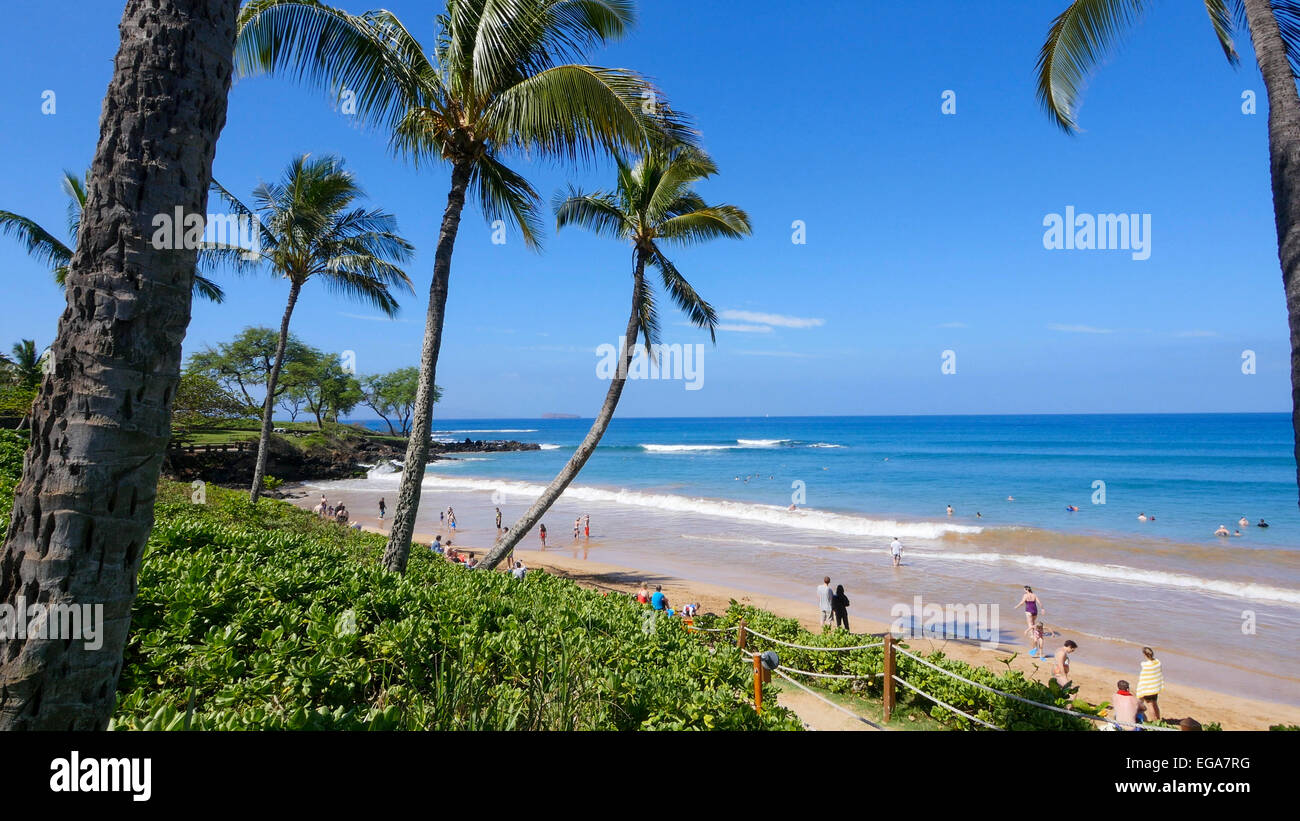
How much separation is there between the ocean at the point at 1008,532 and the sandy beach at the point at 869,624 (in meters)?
0.58

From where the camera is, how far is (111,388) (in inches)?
76.5

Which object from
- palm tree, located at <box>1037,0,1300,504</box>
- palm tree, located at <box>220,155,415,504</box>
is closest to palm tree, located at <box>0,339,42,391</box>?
palm tree, located at <box>220,155,415,504</box>

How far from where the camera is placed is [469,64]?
7949mm

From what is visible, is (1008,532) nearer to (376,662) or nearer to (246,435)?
(376,662)

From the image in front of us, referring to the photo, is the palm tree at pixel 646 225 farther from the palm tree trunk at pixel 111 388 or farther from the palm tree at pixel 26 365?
the palm tree at pixel 26 365

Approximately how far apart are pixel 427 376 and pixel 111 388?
6.56 metres

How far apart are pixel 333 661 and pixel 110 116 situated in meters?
2.66

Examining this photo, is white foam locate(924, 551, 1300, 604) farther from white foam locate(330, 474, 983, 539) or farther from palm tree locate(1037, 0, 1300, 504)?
palm tree locate(1037, 0, 1300, 504)

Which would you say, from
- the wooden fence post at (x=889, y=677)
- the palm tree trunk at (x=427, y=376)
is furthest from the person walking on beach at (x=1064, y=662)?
the palm tree trunk at (x=427, y=376)

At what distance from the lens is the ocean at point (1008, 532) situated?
1441 cm

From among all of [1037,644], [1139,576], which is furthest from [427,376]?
[1139,576]

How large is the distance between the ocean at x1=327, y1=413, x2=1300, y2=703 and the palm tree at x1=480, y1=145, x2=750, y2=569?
778cm

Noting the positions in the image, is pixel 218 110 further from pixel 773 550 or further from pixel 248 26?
pixel 773 550

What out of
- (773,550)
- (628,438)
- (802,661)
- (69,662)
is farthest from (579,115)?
(628,438)
